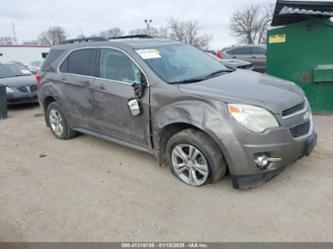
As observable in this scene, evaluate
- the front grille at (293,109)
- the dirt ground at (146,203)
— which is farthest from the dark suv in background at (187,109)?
the dirt ground at (146,203)

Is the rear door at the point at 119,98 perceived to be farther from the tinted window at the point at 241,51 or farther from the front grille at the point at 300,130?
the tinted window at the point at 241,51

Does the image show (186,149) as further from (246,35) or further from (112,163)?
(246,35)

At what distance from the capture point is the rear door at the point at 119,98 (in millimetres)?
3916

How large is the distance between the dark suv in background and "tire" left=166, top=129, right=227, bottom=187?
0.4 inches

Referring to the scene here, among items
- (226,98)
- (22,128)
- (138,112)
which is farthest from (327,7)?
(22,128)

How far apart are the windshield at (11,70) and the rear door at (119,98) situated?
22.1 ft

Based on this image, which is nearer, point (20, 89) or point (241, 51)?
point (20, 89)

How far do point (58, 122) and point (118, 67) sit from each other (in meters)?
2.05

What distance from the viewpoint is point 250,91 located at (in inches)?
131

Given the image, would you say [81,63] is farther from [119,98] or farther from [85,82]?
[119,98]

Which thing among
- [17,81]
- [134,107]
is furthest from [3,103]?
[134,107]

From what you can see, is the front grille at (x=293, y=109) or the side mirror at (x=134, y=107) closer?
the front grille at (x=293, y=109)

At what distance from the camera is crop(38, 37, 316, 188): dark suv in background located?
10.2ft

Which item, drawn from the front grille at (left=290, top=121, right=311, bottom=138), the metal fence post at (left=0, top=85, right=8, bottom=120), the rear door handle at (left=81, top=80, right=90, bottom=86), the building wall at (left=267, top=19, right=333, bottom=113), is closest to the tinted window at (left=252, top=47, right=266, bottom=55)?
the building wall at (left=267, top=19, right=333, bottom=113)
